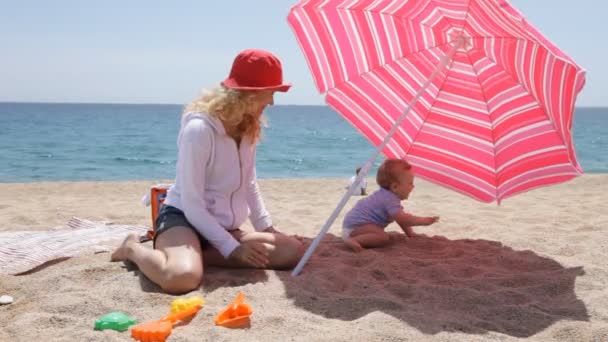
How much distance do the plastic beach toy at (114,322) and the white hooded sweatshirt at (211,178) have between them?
34.2 inches

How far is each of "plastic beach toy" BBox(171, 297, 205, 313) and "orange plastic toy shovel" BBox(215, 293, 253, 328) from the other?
17 cm

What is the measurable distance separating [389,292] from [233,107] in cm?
137

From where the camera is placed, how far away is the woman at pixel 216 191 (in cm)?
346

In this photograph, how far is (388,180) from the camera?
458 cm

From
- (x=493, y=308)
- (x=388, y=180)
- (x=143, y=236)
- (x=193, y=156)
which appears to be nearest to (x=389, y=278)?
(x=493, y=308)

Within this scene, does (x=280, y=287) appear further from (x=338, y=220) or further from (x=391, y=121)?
(x=338, y=220)

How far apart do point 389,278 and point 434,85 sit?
4.69 ft

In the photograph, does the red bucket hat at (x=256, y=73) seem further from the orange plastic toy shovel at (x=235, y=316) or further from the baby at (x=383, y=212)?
the baby at (x=383, y=212)

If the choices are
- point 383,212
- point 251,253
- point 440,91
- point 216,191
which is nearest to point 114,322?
point 251,253

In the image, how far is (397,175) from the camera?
14.9 feet

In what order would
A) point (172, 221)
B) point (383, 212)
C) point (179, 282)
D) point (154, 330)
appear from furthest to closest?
1. point (383, 212)
2. point (172, 221)
3. point (179, 282)
4. point (154, 330)

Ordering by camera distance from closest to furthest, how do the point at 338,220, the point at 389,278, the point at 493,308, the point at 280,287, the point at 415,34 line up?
the point at 493,308 < the point at 280,287 < the point at 389,278 < the point at 415,34 < the point at 338,220

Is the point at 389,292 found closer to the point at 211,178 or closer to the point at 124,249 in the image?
the point at 211,178

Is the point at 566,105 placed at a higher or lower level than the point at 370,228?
higher
